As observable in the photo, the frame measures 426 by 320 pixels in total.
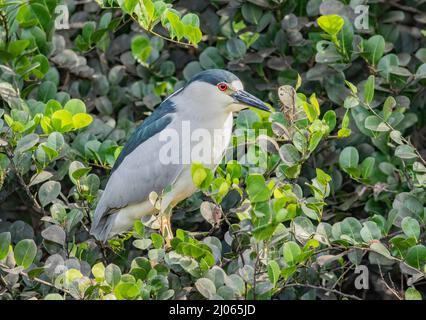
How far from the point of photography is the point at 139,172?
4238 mm

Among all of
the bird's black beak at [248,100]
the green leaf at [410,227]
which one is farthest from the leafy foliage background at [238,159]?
the bird's black beak at [248,100]

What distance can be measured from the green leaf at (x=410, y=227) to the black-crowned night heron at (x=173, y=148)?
0.87 metres

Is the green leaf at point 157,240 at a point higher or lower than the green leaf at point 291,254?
lower

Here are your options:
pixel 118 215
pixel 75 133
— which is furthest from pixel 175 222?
pixel 75 133

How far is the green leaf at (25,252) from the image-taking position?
3529 millimetres

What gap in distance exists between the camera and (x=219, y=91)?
14.0 ft

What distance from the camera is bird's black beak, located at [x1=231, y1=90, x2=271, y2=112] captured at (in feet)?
13.6

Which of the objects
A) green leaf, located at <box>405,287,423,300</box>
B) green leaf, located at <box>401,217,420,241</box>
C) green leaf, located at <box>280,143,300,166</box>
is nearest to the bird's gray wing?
green leaf, located at <box>280,143,300,166</box>

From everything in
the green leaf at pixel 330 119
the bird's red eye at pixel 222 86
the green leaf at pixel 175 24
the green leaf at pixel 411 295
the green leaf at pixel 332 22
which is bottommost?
the green leaf at pixel 411 295

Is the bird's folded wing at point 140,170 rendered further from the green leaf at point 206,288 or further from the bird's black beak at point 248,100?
the green leaf at point 206,288

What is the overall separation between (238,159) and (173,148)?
1.02 ft

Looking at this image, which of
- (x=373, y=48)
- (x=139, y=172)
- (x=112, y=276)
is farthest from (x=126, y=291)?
(x=373, y=48)

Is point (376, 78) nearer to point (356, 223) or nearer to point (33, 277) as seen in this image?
point (356, 223)

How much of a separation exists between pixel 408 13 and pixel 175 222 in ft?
5.06
